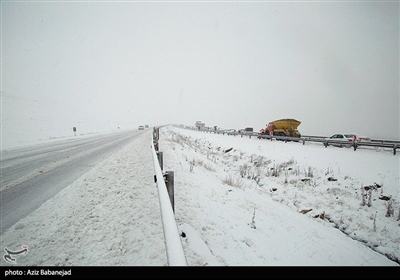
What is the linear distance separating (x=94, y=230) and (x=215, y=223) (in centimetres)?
260

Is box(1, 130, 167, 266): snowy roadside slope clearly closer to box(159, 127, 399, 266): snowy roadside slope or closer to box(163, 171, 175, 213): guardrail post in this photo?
box(163, 171, 175, 213): guardrail post

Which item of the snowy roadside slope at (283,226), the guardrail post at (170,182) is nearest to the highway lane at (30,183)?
the guardrail post at (170,182)

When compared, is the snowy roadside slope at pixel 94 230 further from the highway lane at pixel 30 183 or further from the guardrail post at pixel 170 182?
the guardrail post at pixel 170 182

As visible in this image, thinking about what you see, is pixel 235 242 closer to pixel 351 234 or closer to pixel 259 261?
pixel 259 261

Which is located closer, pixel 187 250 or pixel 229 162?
pixel 187 250

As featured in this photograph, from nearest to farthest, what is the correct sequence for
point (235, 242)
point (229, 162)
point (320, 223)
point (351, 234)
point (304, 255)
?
1. point (235, 242)
2. point (304, 255)
3. point (351, 234)
4. point (320, 223)
5. point (229, 162)

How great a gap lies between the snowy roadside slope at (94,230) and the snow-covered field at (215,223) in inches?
0.6

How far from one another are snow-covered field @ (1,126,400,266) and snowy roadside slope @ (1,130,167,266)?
16 millimetres

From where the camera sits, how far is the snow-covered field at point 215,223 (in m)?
2.72

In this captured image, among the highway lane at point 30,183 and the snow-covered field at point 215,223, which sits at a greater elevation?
the highway lane at point 30,183

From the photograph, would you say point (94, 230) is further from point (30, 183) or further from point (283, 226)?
point (283, 226)

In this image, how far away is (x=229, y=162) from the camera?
49.4ft
